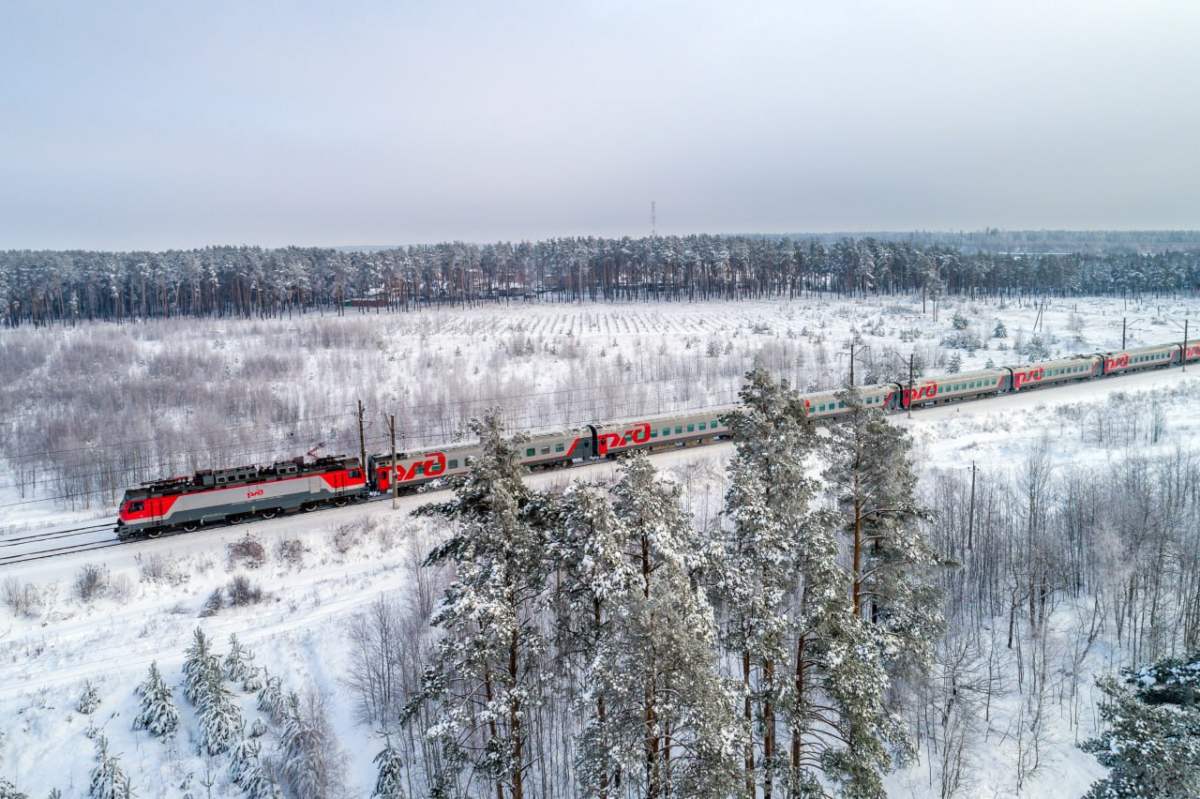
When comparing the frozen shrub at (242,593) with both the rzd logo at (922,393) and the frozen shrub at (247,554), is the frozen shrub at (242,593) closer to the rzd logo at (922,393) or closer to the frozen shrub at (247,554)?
the frozen shrub at (247,554)

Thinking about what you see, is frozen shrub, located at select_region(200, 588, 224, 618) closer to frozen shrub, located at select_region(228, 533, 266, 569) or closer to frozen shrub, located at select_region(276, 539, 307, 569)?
frozen shrub, located at select_region(228, 533, 266, 569)

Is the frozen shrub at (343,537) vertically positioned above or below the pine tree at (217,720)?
above

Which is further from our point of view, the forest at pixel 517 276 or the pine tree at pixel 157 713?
the forest at pixel 517 276

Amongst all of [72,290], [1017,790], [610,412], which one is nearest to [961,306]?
[610,412]

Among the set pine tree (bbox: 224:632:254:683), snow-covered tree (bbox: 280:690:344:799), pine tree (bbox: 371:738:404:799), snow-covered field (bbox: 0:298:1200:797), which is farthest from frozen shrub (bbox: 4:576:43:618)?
pine tree (bbox: 371:738:404:799)

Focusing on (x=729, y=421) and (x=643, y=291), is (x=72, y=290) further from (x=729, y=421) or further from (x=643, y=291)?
(x=729, y=421)

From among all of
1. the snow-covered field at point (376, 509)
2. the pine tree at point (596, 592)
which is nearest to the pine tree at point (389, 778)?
the snow-covered field at point (376, 509)

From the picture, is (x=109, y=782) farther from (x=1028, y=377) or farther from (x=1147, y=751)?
(x=1028, y=377)
